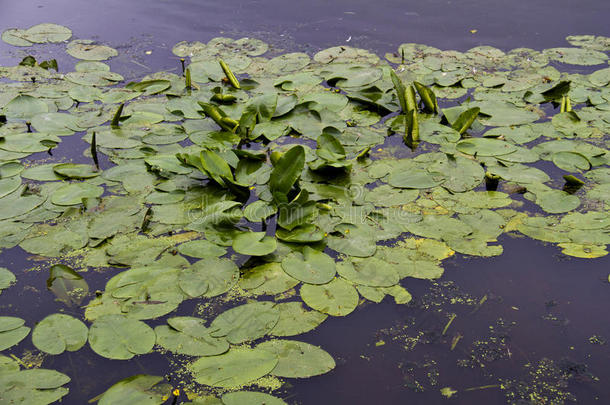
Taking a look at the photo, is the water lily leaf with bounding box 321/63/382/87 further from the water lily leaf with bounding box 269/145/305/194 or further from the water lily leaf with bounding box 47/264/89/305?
the water lily leaf with bounding box 47/264/89/305

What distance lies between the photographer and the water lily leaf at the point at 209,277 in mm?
2564

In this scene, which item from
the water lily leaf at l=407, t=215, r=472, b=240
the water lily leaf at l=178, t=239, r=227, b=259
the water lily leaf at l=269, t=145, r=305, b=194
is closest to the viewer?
Answer: the water lily leaf at l=178, t=239, r=227, b=259

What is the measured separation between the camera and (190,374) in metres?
2.19

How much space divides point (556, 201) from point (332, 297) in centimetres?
162

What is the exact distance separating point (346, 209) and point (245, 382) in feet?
4.28

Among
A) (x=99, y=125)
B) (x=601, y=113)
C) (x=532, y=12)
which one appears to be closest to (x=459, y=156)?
(x=601, y=113)

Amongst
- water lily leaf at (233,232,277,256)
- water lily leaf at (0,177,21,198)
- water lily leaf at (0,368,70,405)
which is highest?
water lily leaf at (233,232,277,256)

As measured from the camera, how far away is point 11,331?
2.40 meters

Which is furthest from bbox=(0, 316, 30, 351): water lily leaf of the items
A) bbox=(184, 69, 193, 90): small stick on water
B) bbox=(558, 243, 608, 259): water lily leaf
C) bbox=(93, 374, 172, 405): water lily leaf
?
bbox=(558, 243, 608, 259): water lily leaf

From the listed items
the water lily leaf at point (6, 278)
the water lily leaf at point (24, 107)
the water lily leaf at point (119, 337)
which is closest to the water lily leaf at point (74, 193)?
the water lily leaf at point (6, 278)

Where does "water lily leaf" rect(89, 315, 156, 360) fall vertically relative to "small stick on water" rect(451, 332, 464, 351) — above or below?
below

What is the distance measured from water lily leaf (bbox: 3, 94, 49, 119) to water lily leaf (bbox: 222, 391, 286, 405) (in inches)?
123

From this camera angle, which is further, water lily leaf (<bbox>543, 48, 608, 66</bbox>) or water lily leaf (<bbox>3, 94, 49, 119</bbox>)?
water lily leaf (<bbox>543, 48, 608, 66</bbox>)

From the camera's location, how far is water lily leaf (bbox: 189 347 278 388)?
7.03 feet
